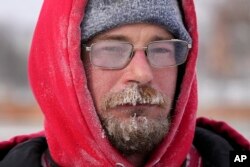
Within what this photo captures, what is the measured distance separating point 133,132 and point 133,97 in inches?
4.6

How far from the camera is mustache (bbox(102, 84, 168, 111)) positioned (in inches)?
79.0

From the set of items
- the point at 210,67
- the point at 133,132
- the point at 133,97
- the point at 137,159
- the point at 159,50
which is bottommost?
the point at 210,67

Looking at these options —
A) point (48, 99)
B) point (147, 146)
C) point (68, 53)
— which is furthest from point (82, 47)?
point (147, 146)

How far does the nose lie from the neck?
0.92 ft

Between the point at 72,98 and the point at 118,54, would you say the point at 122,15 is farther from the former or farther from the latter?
the point at 72,98

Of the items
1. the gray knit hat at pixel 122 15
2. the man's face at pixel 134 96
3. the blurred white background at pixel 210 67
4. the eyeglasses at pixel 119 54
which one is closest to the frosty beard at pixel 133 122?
the man's face at pixel 134 96

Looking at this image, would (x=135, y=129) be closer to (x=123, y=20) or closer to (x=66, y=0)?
(x=123, y=20)

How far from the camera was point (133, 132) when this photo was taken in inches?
79.3

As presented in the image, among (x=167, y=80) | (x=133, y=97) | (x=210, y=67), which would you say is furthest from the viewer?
(x=210, y=67)

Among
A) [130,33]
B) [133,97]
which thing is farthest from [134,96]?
[130,33]

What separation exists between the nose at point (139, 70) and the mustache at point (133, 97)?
23 mm

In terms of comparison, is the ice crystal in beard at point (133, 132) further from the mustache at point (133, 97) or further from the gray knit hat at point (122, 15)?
the gray knit hat at point (122, 15)

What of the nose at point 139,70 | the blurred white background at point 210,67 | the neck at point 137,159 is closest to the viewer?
the nose at point 139,70

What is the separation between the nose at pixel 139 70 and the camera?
2.01 m
